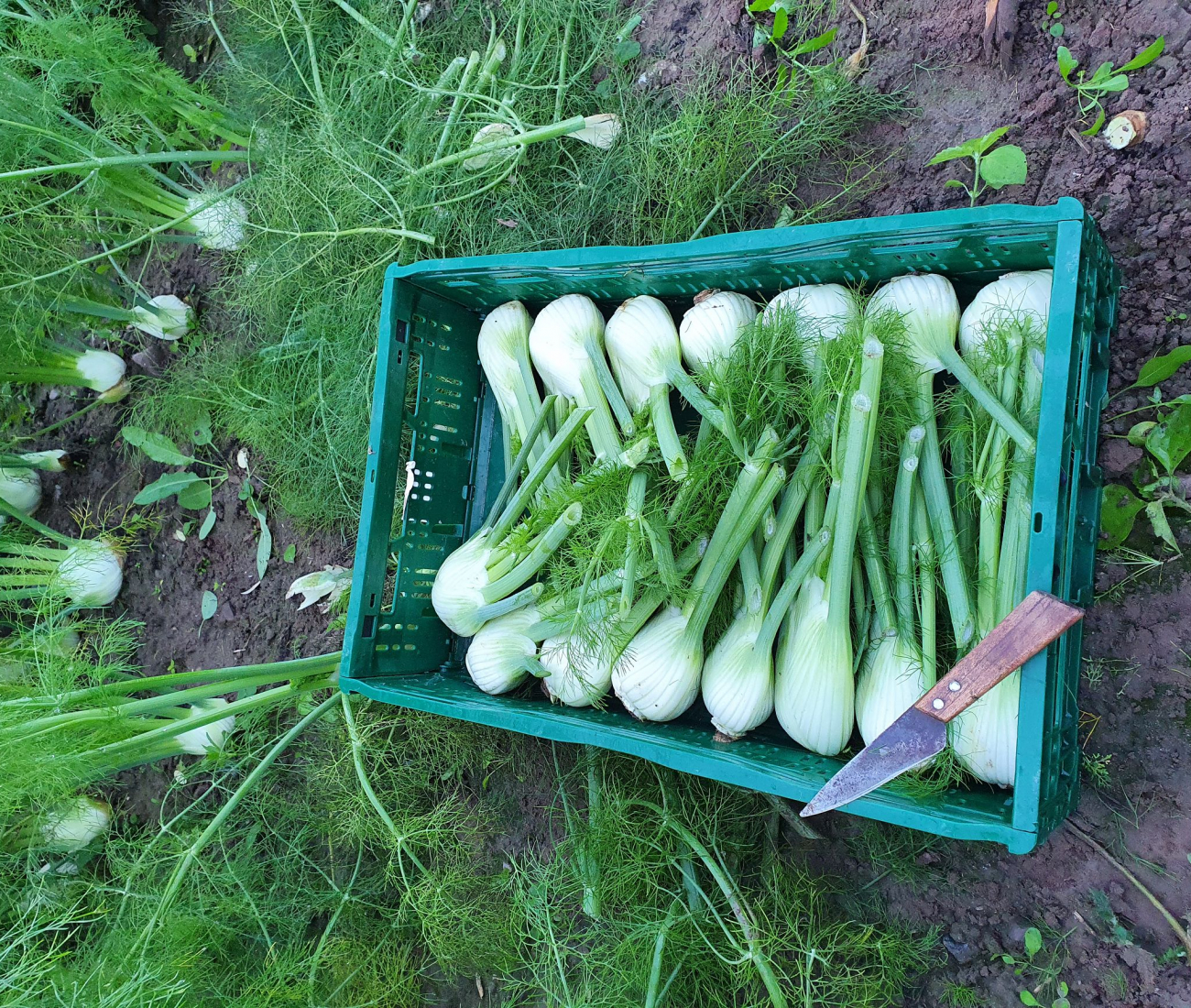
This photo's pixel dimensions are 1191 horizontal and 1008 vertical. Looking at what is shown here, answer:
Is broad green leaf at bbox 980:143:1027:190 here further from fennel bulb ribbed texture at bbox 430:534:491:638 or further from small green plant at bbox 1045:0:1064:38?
fennel bulb ribbed texture at bbox 430:534:491:638

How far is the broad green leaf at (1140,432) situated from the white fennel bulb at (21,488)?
11.7 feet

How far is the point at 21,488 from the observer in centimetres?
314

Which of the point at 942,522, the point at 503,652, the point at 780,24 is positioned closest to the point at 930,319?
the point at 942,522

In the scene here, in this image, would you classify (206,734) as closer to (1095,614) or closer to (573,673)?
(573,673)

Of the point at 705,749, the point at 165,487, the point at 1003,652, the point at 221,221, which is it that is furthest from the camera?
the point at 165,487

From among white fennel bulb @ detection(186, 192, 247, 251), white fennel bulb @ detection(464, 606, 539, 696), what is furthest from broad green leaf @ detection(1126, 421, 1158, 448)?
white fennel bulb @ detection(186, 192, 247, 251)

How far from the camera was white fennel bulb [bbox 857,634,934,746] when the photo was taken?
169 cm

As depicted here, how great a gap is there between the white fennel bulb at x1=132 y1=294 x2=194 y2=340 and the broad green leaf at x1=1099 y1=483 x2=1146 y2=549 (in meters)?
3.05

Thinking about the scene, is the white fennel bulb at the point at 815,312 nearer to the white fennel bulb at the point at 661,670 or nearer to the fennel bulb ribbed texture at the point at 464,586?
the white fennel bulb at the point at 661,670

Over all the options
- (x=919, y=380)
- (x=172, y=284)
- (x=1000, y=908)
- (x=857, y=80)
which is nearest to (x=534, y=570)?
(x=919, y=380)

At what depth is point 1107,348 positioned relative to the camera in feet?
5.99

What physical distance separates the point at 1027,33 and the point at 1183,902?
2.04 metres

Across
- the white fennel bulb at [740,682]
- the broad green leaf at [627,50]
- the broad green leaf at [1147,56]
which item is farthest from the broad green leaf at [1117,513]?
the broad green leaf at [627,50]

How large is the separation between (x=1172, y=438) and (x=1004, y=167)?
2.38ft
